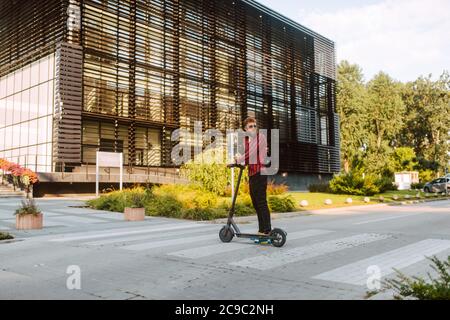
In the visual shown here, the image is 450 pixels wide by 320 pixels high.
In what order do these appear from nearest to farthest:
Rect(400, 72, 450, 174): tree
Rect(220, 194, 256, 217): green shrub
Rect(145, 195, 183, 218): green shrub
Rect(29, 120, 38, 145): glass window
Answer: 1. Rect(145, 195, 183, 218): green shrub
2. Rect(220, 194, 256, 217): green shrub
3. Rect(29, 120, 38, 145): glass window
4. Rect(400, 72, 450, 174): tree

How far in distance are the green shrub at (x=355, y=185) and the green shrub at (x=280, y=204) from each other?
13.4m

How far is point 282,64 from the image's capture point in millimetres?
39469

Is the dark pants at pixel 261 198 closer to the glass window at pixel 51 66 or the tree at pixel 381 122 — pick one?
the glass window at pixel 51 66

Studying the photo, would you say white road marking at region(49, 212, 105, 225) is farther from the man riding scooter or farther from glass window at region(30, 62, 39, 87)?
glass window at region(30, 62, 39, 87)

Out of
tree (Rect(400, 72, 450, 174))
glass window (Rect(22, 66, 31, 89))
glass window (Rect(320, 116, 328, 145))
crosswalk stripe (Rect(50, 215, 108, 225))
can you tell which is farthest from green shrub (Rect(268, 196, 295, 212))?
tree (Rect(400, 72, 450, 174))

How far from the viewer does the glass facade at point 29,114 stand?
25.8 metres

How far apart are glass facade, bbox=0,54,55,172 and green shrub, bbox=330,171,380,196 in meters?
19.5

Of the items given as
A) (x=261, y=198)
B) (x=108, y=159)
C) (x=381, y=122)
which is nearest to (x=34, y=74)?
(x=108, y=159)

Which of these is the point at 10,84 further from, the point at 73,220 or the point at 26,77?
the point at 73,220

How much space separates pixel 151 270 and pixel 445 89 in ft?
241

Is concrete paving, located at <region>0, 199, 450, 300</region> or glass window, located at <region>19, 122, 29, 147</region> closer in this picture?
concrete paving, located at <region>0, 199, 450, 300</region>

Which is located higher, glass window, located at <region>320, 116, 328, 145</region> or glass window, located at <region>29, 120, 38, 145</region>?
glass window, located at <region>320, 116, 328, 145</region>

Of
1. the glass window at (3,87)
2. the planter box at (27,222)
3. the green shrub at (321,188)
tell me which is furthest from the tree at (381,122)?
the planter box at (27,222)

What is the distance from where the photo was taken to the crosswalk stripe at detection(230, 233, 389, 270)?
18.9ft
